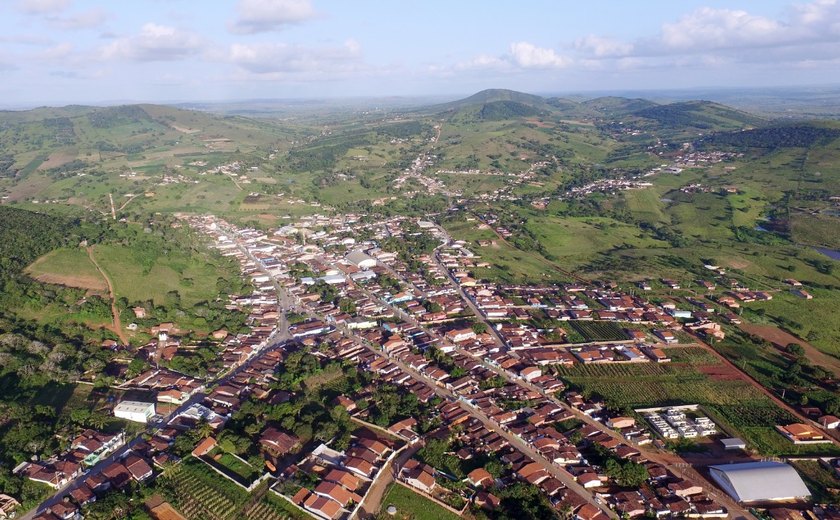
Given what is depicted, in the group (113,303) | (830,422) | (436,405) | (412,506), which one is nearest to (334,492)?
Answer: (412,506)

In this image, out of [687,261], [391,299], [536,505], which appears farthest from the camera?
[687,261]

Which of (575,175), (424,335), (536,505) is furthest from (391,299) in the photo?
(575,175)

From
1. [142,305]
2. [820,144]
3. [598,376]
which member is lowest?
[598,376]

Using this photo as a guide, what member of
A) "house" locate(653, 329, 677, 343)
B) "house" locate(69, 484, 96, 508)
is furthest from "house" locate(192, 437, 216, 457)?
"house" locate(653, 329, 677, 343)

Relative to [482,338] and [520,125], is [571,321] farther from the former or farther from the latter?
[520,125]

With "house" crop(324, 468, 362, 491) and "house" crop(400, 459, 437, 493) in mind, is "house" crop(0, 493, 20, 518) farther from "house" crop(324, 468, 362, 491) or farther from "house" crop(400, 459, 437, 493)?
"house" crop(400, 459, 437, 493)

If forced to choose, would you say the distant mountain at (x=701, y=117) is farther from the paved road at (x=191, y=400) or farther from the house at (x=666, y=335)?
the paved road at (x=191, y=400)

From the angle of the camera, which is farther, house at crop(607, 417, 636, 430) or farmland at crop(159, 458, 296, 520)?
house at crop(607, 417, 636, 430)

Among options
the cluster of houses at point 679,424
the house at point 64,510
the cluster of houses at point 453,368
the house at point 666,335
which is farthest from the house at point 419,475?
the house at point 666,335
